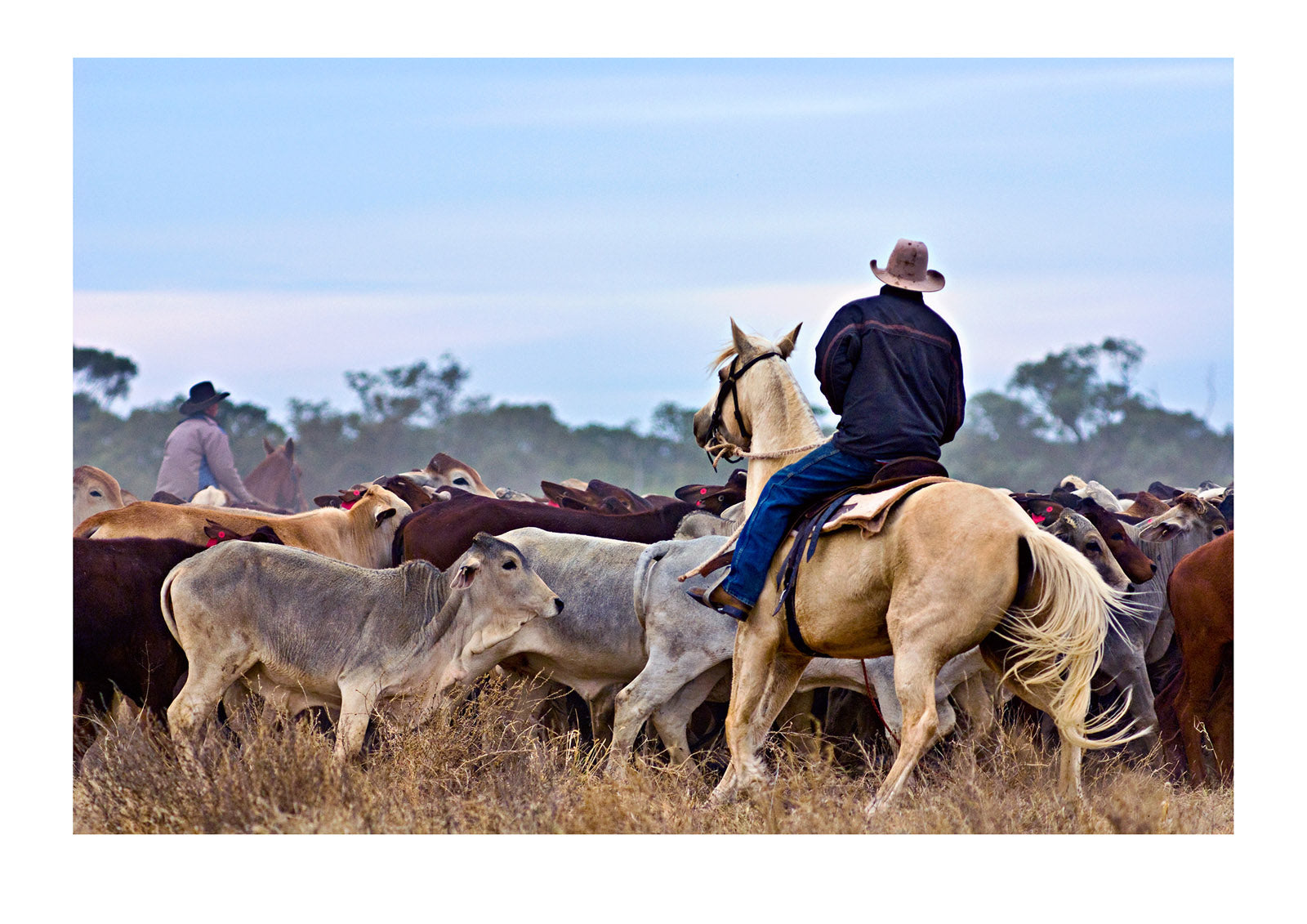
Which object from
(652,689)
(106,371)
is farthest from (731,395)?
(106,371)

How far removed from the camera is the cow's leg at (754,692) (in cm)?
770

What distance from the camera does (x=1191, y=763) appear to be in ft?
31.2

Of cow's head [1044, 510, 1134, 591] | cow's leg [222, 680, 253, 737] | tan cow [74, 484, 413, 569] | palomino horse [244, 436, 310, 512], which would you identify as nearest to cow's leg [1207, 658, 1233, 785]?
Result: cow's head [1044, 510, 1134, 591]

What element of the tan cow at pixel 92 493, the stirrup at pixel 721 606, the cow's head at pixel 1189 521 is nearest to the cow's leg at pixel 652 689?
the stirrup at pixel 721 606

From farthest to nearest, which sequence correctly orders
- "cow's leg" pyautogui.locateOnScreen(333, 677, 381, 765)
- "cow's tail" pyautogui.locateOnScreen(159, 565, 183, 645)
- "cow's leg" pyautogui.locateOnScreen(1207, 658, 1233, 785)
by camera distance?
1. "cow's leg" pyautogui.locateOnScreen(1207, 658, 1233, 785)
2. "cow's tail" pyautogui.locateOnScreen(159, 565, 183, 645)
3. "cow's leg" pyautogui.locateOnScreen(333, 677, 381, 765)

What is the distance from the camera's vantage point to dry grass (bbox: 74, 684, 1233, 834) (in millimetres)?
7020

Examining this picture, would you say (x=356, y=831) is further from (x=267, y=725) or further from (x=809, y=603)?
(x=809, y=603)

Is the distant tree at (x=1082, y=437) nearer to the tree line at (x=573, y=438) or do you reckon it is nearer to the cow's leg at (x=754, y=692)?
the tree line at (x=573, y=438)

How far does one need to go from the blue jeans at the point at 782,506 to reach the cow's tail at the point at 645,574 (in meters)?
1.72

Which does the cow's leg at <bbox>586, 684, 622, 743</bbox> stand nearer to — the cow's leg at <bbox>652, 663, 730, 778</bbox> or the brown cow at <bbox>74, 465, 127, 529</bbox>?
the cow's leg at <bbox>652, 663, 730, 778</bbox>

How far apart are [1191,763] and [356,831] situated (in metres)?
5.21

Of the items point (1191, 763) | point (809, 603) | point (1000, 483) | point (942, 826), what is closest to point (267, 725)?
point (809, 603)

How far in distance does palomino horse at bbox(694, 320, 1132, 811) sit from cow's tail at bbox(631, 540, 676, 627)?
1.56m

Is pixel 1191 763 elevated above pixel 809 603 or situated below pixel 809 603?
below
